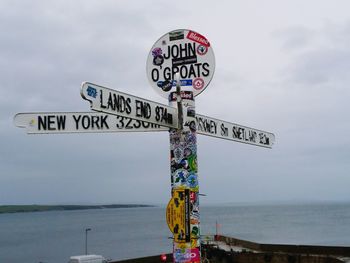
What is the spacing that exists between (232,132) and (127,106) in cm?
145

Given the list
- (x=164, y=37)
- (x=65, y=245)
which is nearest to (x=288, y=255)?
(x=164, y=37)

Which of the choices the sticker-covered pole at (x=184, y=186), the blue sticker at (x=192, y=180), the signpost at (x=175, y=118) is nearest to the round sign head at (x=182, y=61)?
the signpost at (x=175, y=118)

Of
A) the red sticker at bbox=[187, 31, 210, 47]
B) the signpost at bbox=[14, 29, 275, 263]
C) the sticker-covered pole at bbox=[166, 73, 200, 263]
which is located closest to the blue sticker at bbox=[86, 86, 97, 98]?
the signpost at bbox=[14, 29, 275, 263]

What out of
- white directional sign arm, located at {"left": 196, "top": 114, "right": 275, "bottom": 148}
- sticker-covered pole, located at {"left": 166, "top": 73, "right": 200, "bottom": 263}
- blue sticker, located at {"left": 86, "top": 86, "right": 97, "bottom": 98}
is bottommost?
sticker-covered pole, located at {"left": 166, "top": 73, "right": 200, "bottom": 263}

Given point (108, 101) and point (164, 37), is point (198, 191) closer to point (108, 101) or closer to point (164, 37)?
point (108, 101)

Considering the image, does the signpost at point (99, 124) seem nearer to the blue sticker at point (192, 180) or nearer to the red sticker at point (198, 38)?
the blue sticker at point (192, 180)

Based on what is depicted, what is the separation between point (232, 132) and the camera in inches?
196

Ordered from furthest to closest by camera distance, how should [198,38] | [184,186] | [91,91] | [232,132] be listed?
[232,132], [198,38], [184,186], [91,91]

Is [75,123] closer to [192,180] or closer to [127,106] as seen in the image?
[127,106]

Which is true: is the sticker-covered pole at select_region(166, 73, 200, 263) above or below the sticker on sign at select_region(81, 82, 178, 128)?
below

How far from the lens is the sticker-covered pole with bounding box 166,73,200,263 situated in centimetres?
412

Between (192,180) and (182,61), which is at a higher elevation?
(182,61)

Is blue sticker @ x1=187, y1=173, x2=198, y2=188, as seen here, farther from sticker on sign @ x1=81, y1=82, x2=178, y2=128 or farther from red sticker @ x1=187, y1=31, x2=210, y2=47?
red sticker @ x1=187, y1=31, x2=210, y2=47

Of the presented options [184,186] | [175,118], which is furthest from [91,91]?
[184,186]
